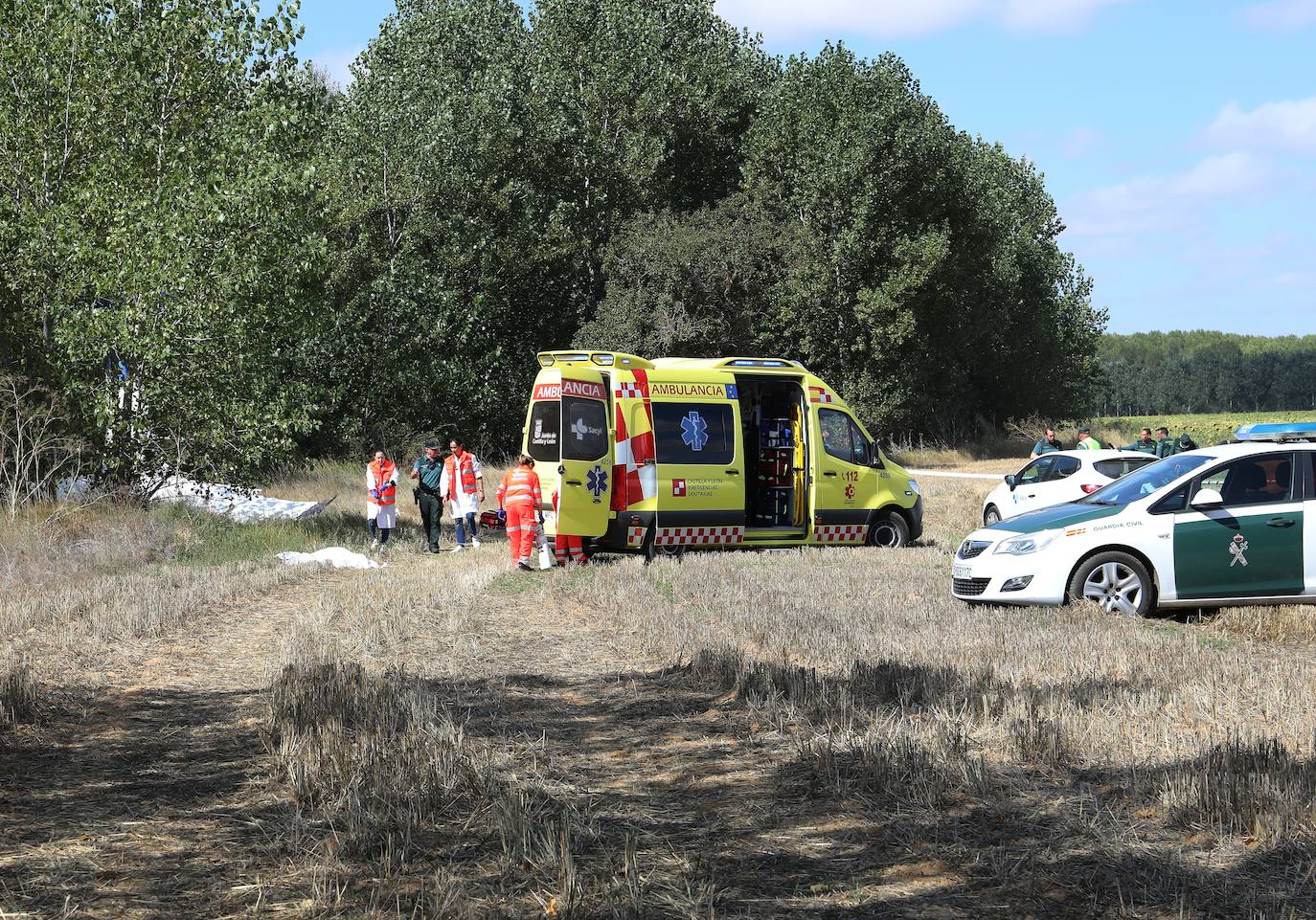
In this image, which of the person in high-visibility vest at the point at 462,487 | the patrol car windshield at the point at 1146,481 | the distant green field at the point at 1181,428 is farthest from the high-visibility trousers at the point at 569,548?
the distant green field at the point at 1181,428

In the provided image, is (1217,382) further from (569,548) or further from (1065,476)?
(569,548)

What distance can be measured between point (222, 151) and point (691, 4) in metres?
34.1

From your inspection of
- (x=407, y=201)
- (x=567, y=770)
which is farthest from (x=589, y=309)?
(x=567, y=770)

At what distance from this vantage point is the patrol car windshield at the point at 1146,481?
11953mm

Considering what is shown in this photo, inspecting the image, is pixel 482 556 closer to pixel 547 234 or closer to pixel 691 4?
pixel 547 234

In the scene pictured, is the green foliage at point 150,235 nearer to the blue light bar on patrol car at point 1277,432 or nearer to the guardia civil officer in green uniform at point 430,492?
A: the guardia civil officer in green uniform at point 430,492

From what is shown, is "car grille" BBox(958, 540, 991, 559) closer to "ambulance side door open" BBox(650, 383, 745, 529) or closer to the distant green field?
"ambulance side door open" BBox(650, 383, 745, 529)

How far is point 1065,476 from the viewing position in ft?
66.7

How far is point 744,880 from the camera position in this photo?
4746mm

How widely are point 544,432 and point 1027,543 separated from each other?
7.02 metres

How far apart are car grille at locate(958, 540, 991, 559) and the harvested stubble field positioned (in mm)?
863

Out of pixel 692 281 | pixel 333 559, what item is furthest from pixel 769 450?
pixel 692 281

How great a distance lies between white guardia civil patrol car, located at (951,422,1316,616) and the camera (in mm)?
11211

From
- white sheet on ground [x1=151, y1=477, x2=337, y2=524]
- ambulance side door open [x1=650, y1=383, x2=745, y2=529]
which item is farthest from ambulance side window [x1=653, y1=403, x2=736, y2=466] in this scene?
white sheet on ground [x1=151, y1=477, x2=337, y2=524]
